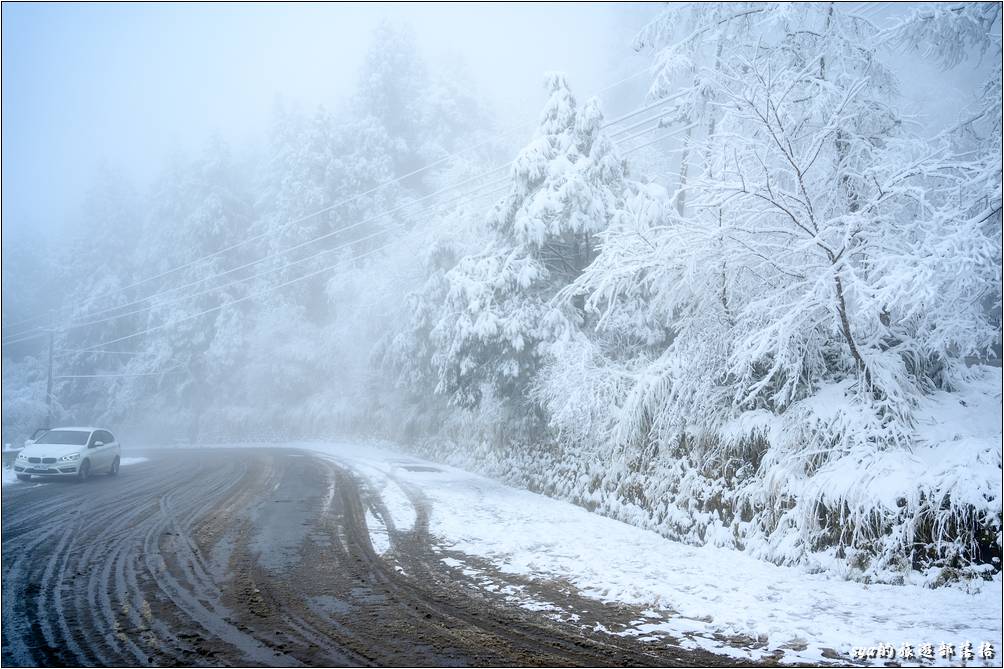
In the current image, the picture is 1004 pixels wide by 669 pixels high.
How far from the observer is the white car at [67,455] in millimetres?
14477

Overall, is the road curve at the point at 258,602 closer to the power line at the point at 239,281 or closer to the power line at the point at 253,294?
the power line at the point at 253,294

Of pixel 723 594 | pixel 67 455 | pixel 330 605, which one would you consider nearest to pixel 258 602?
pixel 330 605

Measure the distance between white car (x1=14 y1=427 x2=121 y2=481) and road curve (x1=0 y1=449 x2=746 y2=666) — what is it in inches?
221

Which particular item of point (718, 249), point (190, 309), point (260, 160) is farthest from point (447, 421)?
point (260, 160)

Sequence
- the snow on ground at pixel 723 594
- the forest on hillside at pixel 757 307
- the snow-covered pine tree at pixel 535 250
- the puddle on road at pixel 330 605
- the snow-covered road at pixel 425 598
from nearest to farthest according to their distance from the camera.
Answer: the snow-covered road at pixel 425 598, the snow on ground at pixel 723 594, the puddle on road at pixel 330 605, the forest on hillside at pixel 757 307, the snow-covered pine tree at pixel 535 250

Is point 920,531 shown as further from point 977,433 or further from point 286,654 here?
point 286,654

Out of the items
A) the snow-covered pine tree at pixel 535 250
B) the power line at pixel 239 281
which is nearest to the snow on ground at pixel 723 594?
the snow-covered pine tree at pixel 535 250

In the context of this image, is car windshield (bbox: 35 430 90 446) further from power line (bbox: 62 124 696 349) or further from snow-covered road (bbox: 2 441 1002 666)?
power line (bbox: 62 124 696 349)

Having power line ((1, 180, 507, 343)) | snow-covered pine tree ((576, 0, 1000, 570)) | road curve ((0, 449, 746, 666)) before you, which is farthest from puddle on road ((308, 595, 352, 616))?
power line ((1, 180, 507, 343))

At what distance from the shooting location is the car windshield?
15531 mm

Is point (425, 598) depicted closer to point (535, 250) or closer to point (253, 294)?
point (535, 250)

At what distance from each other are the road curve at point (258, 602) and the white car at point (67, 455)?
18.4 feet

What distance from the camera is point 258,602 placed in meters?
5.28

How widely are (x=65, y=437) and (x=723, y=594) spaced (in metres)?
17.7
